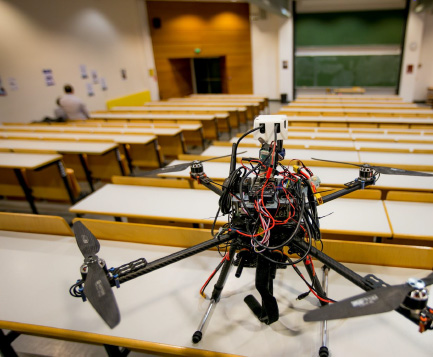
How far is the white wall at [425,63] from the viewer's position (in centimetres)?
859

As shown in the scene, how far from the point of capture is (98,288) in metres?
0.77

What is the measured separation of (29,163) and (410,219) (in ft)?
11.3

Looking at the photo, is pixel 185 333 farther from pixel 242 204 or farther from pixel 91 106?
pixel 91 106

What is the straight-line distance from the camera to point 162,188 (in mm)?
2426

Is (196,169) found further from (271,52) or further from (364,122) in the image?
(271,52)

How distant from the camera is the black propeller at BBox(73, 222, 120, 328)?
723mm

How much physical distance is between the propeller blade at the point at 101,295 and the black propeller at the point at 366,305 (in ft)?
1.56

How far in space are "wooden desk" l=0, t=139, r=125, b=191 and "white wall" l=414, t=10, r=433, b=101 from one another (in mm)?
10007

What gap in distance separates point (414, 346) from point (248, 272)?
73cm

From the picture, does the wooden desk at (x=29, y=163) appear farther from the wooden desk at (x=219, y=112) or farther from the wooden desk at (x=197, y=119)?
the wooden desk at (x=219, y=112)

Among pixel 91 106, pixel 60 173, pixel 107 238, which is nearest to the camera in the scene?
pixel 107 238

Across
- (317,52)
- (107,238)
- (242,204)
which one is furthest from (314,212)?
(317,52)

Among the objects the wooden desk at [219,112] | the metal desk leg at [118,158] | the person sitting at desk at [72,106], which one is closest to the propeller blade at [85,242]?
the metal desk leg at [118,158]

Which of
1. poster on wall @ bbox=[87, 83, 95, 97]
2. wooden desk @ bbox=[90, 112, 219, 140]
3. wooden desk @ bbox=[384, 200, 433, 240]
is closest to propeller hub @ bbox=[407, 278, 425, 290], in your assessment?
wooden desk @ bbox=[384, 200, 433, 240]
